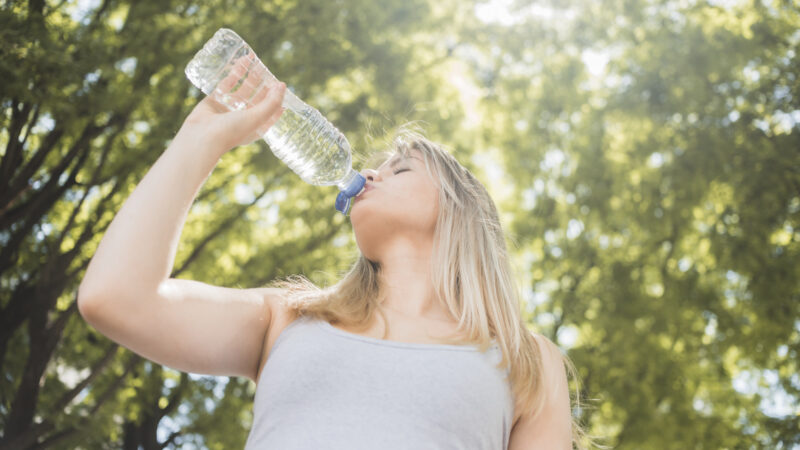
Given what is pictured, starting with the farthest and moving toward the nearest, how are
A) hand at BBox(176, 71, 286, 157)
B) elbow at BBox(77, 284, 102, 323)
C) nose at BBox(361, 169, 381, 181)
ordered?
nose at BBox(361, 169, 381, 181) → hand at BBox(176, 71, 286, 157) → elbow at BBox(77, 284, 102, 323)

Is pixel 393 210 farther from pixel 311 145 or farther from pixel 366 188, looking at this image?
pixel 311 145

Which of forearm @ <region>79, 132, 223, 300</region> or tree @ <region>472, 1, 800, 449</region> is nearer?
forearm @ <region>79, 132, 223, 300</region>

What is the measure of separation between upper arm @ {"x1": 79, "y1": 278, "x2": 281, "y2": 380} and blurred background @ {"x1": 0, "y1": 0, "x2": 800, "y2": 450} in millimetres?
4111

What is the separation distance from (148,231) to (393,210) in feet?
2.98

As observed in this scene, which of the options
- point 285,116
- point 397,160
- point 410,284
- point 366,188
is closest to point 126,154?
point 285,116

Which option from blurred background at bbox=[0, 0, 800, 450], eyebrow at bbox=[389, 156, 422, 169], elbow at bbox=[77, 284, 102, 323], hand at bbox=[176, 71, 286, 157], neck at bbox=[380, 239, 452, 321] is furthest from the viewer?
blurred background at bbox=[0, 0, 800, 450]

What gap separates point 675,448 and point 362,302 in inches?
322

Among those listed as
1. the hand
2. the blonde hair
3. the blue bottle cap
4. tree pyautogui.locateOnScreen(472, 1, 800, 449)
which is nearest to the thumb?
the hand

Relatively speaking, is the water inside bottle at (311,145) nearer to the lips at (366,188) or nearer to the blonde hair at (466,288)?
the blonde hair at (466,288)

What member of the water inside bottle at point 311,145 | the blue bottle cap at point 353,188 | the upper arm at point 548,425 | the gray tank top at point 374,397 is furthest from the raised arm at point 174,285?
the water inside bottle at point 311,145

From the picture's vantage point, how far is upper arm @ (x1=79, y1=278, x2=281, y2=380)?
1.79m

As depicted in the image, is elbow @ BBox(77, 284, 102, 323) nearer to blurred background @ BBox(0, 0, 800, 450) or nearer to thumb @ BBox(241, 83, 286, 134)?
thumb @ BBox(241, 83, 286, 134)

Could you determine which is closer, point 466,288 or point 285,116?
point 466,288

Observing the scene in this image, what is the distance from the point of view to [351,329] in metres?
2.16
